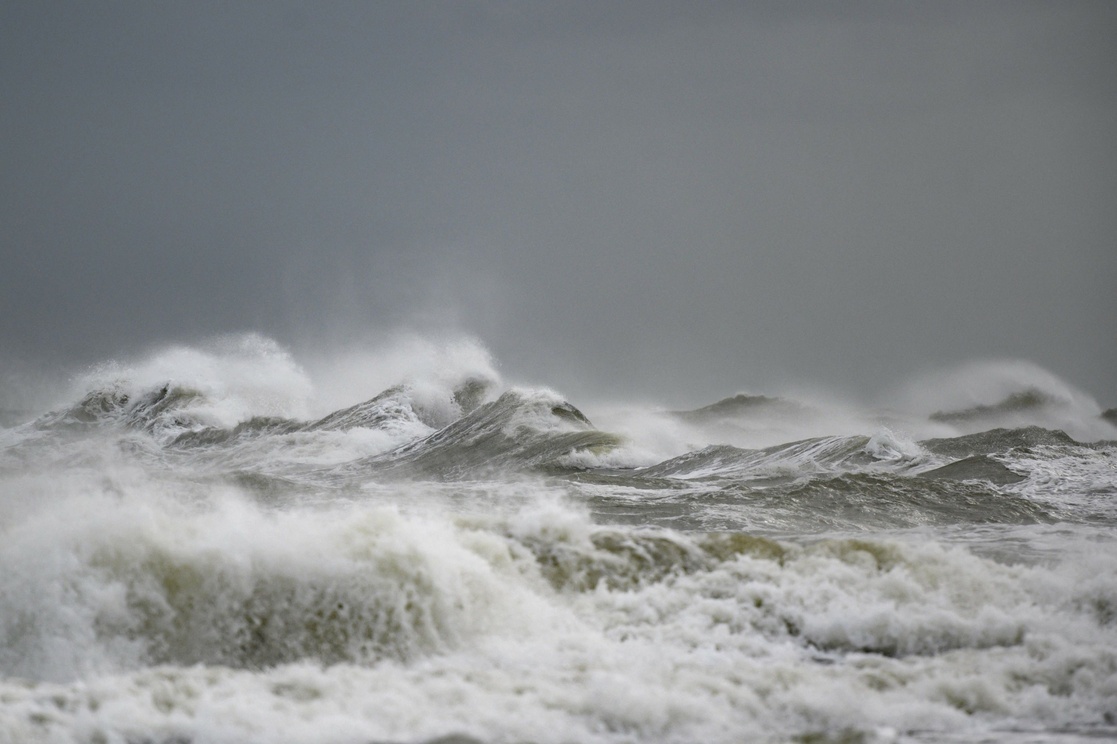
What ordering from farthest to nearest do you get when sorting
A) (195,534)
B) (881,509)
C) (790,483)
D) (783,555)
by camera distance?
(790,483) < (881,509) < (783,555) < (195,534)

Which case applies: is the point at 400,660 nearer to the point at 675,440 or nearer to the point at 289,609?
the point at 289,609

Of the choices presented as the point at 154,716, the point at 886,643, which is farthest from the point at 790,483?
the point at 154,716

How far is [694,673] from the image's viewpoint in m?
5.49

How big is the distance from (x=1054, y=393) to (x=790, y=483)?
85.6ft

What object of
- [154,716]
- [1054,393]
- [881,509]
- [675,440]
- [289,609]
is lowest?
[154,716]

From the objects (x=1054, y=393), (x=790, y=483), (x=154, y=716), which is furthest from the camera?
(x=1054, y=393)

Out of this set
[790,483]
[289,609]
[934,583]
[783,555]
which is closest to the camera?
[289,609]

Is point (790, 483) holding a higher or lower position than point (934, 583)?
higher

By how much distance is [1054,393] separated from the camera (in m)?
36.4

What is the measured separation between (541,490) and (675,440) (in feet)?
26.4

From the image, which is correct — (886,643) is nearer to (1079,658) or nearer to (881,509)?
(1079,658)

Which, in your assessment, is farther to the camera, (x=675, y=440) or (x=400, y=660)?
(x=675, y=440)

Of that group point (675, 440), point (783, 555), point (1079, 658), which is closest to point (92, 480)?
point (783, 555)

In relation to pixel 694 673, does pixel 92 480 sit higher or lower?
higher
